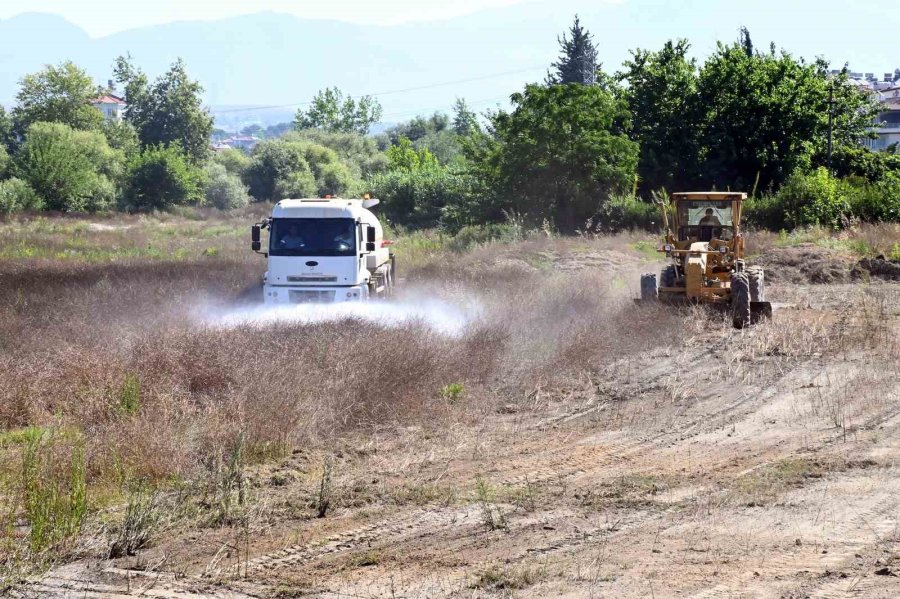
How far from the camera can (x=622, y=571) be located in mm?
7035

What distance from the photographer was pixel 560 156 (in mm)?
39812

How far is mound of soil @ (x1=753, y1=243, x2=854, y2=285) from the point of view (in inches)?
1102

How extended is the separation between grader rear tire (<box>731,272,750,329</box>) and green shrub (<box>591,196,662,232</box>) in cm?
2092

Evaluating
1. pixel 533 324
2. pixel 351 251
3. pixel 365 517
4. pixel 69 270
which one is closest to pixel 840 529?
pixel 365 517

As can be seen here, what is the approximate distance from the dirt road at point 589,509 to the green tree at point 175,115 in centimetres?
9469

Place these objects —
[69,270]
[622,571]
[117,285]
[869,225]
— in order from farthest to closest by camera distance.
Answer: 1. [869,225]
2. [69,270]
3. [117,285]
4. [622,571]

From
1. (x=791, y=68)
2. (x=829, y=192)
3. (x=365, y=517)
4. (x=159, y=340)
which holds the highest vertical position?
(x=791, y=68)

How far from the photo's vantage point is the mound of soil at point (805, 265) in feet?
91.8

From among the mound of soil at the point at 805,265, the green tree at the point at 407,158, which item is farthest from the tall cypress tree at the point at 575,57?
the mound of soil at the point at 805,265

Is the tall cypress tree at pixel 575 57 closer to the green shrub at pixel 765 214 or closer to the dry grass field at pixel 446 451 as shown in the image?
the green shrub at pixel 765 214

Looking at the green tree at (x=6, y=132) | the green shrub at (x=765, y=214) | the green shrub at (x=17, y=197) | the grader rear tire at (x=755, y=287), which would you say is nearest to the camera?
the grader rear tire at (x=755, y=287)

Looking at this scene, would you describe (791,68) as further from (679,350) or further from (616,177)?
(679,350)

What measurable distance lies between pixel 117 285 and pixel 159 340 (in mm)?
10324

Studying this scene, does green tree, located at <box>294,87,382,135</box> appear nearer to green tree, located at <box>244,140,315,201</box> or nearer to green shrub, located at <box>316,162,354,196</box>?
green tree, located at <box>244,140,315,201</box>
